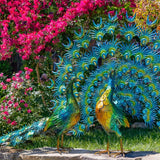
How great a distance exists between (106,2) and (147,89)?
2.98 meters

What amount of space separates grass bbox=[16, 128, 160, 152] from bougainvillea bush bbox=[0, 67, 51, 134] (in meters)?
0.46

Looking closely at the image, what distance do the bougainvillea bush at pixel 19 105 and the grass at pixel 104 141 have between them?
0.46 m

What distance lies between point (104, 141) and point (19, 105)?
1.80 metres

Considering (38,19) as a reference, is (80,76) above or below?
below

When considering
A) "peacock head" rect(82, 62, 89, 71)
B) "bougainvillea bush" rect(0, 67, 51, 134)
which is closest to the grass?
"bougainvillea bush" rect(0, 67, 51, 134)

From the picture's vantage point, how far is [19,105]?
7180 millimetres

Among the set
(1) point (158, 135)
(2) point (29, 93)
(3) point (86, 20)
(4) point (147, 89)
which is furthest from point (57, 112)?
(3) point (86, 20)

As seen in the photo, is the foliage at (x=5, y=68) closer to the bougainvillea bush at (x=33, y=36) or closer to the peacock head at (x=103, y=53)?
the bougainvillea bush at (x=33, y=36)

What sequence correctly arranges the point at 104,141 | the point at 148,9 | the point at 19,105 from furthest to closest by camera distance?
1. the point at 148,9
2. the point at 19,105
3. the point at 104,141

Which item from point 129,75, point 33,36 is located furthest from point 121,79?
point 33,36

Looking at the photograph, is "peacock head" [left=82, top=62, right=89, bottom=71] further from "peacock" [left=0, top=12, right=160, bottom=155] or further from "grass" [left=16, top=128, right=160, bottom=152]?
"grass" [left=16, top=128, right=160, bottom=152]

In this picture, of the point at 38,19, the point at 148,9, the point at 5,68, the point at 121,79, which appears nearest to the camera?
the point at 121,79

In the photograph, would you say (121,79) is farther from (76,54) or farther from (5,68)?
(5,68)

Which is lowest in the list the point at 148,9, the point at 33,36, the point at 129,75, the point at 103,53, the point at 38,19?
the point at 129,75
